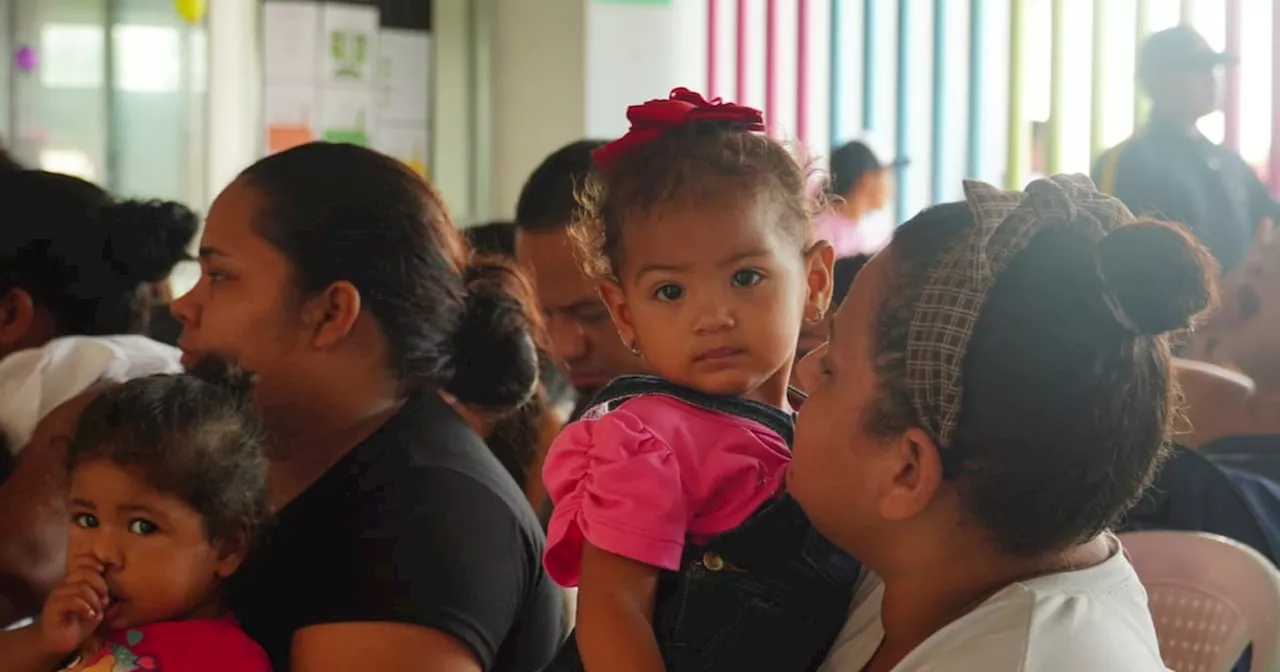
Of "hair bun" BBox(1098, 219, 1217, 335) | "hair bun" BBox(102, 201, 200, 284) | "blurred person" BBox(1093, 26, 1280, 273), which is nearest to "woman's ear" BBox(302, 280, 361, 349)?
"hair bun" BBox(102, 201, 200, 284)

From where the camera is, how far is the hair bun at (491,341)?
1.83 metres

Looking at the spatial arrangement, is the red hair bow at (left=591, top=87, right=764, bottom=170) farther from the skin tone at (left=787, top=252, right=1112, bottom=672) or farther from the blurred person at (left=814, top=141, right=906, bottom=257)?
the blurred person at (left=814, top=141, right=906, bottom=257)

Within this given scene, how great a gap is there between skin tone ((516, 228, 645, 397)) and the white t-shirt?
967mm

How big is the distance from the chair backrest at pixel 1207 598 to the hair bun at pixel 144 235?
155 cm

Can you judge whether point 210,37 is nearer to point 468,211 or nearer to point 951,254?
point 468,211

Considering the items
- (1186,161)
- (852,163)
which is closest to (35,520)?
(1186,161)

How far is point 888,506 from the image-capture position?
1198 mm

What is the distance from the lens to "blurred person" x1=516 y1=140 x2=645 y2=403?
2.06 m

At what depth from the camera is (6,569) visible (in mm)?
1839

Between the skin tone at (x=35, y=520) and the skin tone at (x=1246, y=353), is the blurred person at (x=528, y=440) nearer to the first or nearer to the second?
the skin tone at (x=35, y=520)

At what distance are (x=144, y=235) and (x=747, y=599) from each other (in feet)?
4.50

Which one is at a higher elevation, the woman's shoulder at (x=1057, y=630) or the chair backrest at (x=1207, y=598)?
the woman's shoulder at (x=1057, y=630)

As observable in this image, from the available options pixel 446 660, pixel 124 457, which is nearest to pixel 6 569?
pixel 124 457

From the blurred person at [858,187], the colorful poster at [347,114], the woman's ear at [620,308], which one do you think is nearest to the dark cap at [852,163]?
the blurred person at [858,187]
